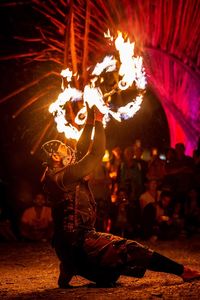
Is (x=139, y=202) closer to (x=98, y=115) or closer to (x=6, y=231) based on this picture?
(x=6, y=231)

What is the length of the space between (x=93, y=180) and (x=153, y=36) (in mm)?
3345

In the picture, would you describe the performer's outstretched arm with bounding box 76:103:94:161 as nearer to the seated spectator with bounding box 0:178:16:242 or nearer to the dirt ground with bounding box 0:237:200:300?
the dirt ground with bounding box 0:237:200:300

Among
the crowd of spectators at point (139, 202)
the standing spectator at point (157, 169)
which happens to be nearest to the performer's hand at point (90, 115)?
the crowd of spectators at point (139, 202)

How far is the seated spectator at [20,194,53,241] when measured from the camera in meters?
10.3

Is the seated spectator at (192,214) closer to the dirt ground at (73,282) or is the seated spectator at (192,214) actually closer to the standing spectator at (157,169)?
the standing spectator at (157,169)

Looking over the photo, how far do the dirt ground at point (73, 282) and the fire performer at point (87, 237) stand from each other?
0.19m

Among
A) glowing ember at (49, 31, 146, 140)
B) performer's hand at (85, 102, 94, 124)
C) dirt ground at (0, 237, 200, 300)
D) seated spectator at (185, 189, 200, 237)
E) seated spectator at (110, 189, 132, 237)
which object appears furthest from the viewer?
seated spectator at (185, 189, 200, 237)

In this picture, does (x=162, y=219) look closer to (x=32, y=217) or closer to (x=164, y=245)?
(x=164, y=245)

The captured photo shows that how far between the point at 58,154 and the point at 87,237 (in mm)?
951

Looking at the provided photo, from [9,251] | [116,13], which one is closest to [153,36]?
[116,13]

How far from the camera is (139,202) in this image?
10.5 metres

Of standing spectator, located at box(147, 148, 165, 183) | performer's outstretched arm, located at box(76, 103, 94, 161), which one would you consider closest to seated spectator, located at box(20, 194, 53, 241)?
standing spectator, located at box(147, 148, 165, 183)

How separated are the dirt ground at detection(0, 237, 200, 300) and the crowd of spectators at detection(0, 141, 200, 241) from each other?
2.89 ft

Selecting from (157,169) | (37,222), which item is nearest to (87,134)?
(37,222)
